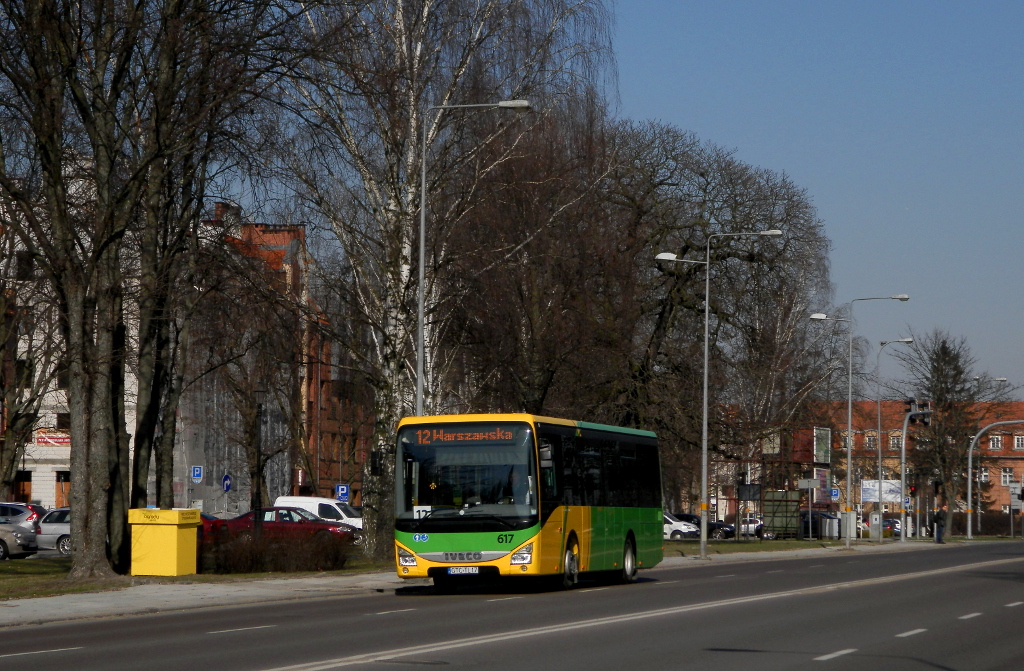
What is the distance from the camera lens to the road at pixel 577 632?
12953mm

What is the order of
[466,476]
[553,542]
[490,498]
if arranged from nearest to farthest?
[490,498]
[466,476]
[553,542]

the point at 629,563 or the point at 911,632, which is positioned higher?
the point at 911,632

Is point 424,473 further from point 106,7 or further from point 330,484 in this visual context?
point 330,484

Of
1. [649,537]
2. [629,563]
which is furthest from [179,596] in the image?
[649,537]

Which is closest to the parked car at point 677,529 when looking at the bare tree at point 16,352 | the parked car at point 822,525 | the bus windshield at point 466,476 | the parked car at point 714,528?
the parked car at point 714,528

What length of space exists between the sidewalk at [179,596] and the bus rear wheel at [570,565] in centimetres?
327

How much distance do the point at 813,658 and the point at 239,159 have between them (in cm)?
1582

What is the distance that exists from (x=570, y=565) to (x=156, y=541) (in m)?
8.05

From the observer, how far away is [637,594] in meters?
23.3

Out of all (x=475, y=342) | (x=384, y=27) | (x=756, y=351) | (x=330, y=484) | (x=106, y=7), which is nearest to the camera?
(x=106, y=7)

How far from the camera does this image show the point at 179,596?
2225 cm

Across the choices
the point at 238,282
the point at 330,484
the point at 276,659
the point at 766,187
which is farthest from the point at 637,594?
the point at 330,484

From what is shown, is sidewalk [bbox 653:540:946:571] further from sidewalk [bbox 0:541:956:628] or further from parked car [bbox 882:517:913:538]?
parked car [bbox 882:517:913:538]

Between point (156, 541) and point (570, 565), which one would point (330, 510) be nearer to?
point (156, 541)
